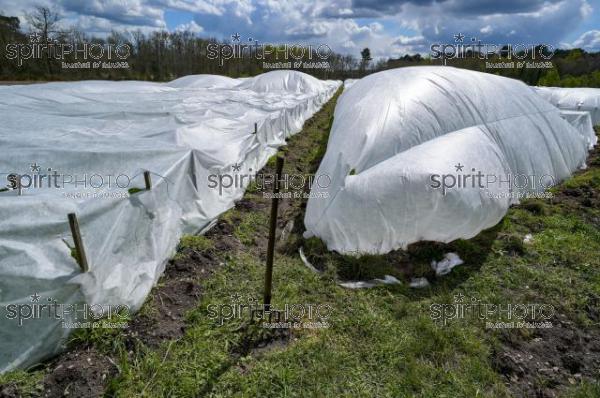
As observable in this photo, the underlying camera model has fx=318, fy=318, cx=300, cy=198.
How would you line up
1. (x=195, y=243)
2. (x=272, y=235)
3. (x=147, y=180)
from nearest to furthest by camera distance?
(x=272, y=235)
(x=147, y=180)
(x=195, y=243)

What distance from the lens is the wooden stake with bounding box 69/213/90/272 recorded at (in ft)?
7.70

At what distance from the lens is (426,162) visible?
3.73m

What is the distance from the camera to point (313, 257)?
3.88 metres

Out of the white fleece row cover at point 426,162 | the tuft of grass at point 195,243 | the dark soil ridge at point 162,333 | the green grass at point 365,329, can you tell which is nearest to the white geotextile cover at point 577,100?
the white fleece row cover at point 426,162

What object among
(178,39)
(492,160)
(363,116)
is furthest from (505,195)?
(178,39)

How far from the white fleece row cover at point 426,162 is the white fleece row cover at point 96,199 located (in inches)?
69.3

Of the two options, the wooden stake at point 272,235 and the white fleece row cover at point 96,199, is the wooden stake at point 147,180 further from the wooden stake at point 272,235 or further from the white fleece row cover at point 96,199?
the wooden stake at point 272,235

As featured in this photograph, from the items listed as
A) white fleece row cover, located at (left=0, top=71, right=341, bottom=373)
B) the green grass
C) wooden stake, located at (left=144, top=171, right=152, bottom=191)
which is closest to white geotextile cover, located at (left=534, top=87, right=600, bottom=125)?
the green grass

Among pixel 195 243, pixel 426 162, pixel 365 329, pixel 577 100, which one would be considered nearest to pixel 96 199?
pixel 195 243

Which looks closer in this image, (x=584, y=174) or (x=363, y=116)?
(x=363, y=116)

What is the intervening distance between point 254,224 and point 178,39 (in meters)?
36.5

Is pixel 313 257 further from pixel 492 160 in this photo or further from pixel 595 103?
pixel 595 103

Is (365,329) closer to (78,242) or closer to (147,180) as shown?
(78,242)

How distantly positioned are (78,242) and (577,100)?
17.9 metres
